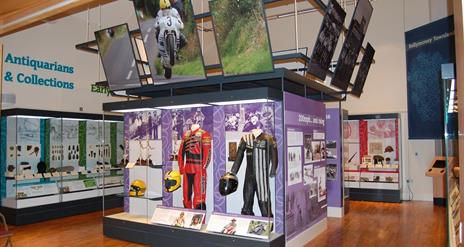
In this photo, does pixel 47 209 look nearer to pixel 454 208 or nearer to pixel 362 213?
pixel 362 213

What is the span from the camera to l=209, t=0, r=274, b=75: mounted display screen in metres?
4.54

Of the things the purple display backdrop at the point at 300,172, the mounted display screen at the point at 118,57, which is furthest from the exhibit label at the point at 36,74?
the purple display backdrop at the point at 300,172

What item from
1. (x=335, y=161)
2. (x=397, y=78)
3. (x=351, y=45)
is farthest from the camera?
(x=397, y=78)

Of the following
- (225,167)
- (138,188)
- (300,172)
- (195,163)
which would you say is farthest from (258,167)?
(138,188)

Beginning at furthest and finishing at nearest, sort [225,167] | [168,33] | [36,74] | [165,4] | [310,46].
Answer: [310,46]
[36,74]
[225,167]
[168,33]
[165,4]

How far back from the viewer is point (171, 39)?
17.7 ft

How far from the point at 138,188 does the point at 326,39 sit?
3879 millimetres

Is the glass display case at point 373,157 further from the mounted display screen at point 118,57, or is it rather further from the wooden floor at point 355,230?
the mounted display screen at point 118,57

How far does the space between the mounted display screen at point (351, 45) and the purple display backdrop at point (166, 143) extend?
9.17ft

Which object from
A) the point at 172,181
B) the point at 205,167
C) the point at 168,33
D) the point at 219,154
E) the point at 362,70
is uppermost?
the point at 168,33

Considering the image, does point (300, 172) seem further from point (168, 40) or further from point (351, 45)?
point (168, 40)

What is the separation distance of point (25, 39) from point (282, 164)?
6.66 m

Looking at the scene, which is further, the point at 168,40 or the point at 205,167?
the point at 205,167

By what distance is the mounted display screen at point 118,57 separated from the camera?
610cm
